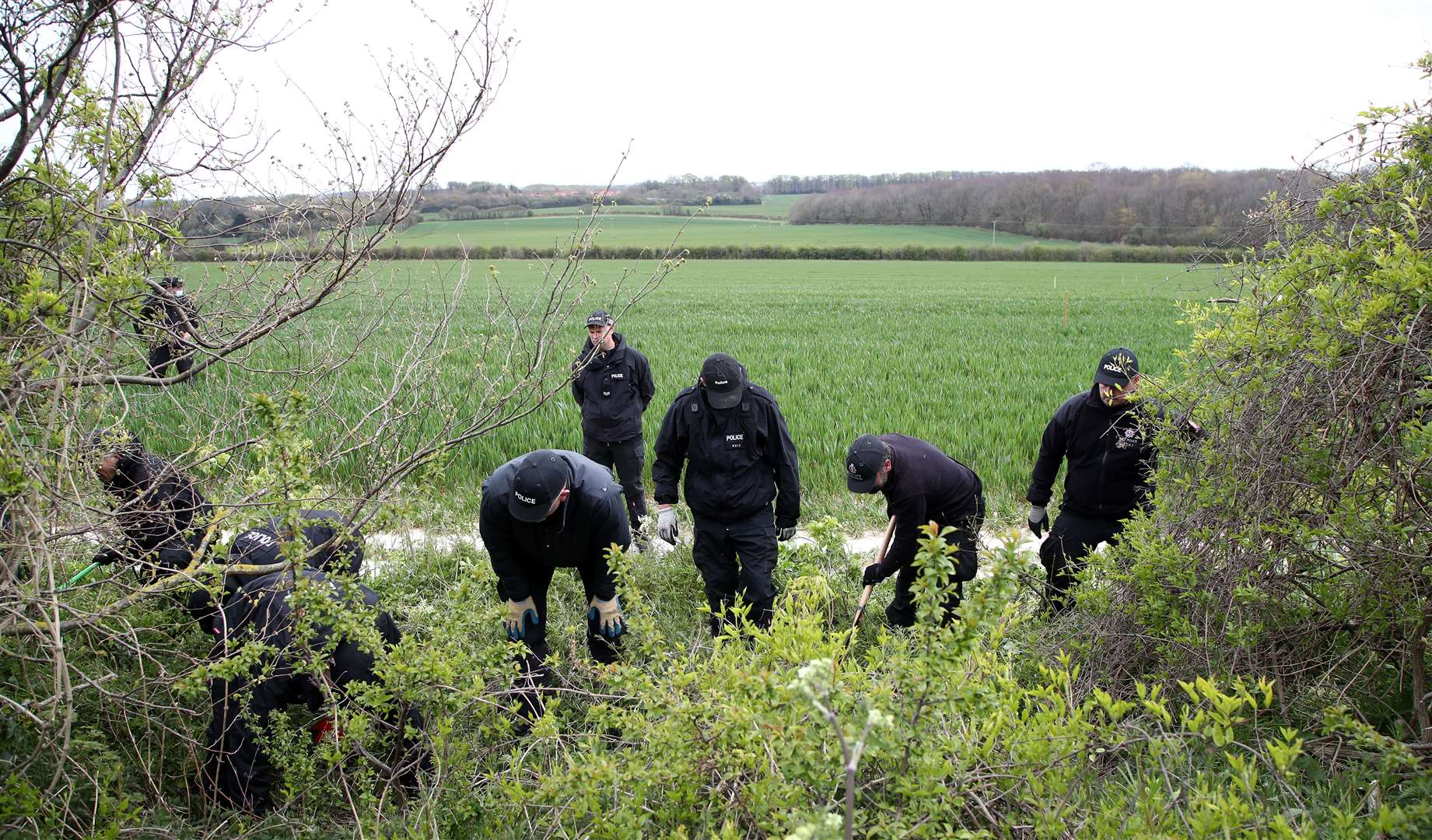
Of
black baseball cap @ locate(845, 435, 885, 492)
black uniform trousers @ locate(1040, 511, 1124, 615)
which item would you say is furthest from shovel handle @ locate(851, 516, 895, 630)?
black uniform trousers @ locate(1040, 511, 1124, 615)

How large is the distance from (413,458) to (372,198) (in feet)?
3.41

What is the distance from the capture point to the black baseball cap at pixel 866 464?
4238 mm

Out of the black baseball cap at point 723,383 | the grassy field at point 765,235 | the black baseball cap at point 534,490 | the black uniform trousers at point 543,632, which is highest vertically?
the grassy field at point 765,235

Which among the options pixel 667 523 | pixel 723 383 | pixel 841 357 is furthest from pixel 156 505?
pixel 841 357

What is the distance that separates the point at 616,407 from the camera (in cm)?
656

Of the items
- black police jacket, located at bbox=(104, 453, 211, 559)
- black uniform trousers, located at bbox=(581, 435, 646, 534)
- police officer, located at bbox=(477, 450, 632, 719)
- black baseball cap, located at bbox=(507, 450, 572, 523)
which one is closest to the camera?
black police jacket, located at bbox=(104, 453, 211, 559)

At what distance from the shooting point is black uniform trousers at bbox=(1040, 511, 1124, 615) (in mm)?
4730

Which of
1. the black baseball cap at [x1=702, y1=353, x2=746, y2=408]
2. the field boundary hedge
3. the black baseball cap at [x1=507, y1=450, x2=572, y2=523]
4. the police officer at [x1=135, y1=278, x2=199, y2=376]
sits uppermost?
the field boundary hedge

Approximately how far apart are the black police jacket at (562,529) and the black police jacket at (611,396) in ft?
7.95

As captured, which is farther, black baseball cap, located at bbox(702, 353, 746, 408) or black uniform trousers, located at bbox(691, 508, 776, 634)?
black uniform trousers, located at bbox(691, 508, 776, 634)

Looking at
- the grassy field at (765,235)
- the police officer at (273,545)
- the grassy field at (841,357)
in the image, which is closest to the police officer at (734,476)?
the grassy field at (841,357)

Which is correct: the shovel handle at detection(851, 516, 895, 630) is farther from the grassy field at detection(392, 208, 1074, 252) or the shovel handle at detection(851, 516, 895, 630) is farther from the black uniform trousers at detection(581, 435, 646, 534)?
the grassy field at detection(392, 208, 1074, 252)

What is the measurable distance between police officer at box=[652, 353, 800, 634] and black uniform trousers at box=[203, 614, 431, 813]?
188 centimetres

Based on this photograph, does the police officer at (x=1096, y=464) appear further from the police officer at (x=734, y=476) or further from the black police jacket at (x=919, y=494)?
the police officer at (x=734, y=476)
